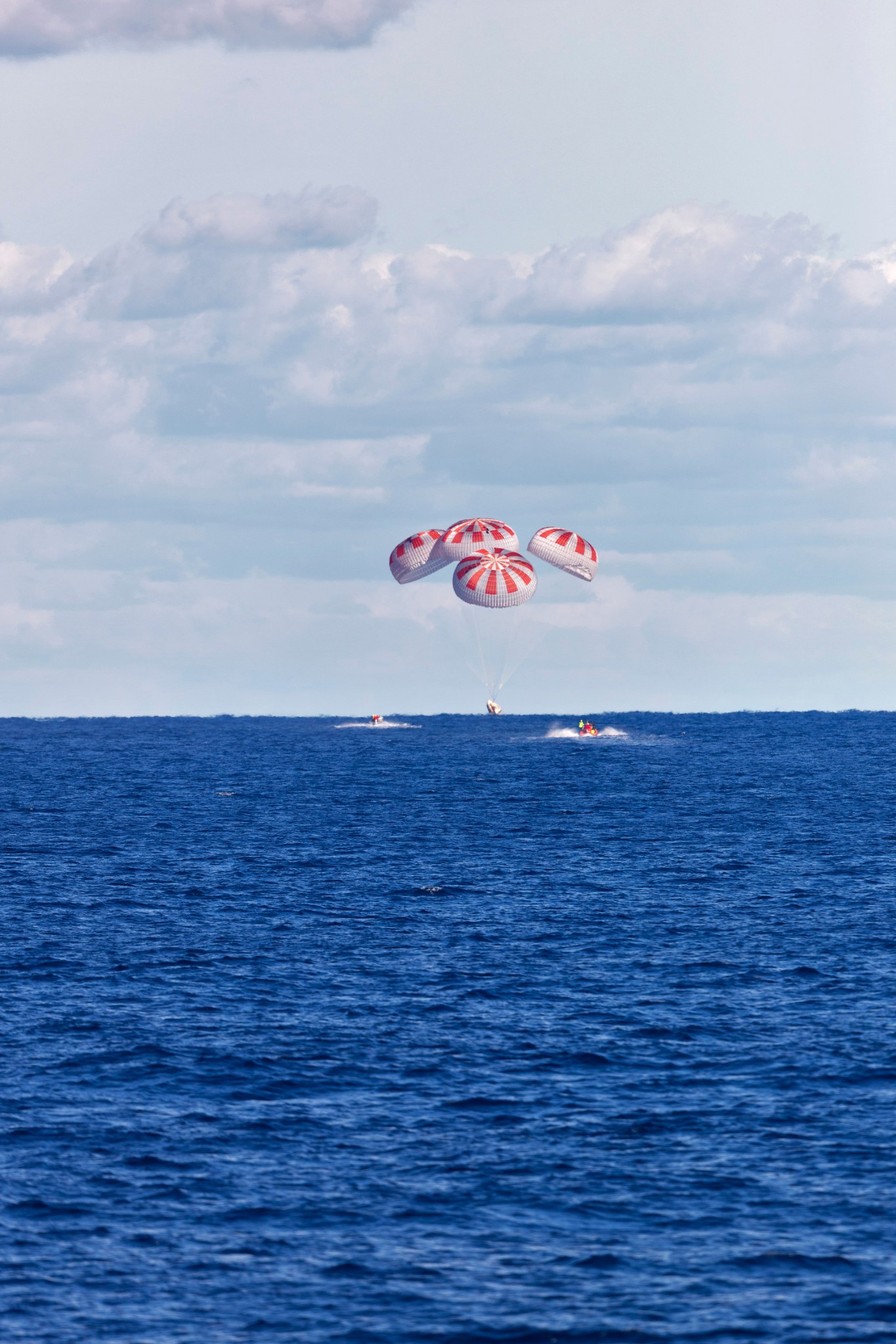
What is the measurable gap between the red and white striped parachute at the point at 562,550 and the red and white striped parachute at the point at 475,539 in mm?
3384

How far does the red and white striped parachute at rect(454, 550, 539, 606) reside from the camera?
410 ft

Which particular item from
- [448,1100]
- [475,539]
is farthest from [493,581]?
[448,1100]

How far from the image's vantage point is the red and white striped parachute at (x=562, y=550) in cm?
12688

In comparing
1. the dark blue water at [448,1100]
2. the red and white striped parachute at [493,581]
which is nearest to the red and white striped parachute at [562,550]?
the red and white striped parachute at [493,581]

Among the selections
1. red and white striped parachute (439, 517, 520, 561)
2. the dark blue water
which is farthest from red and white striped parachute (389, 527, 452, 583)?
the dark blue water

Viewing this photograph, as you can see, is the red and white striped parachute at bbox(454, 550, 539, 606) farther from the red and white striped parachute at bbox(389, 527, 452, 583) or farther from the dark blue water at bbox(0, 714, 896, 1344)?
the dark blue water at bbox(0, 714, 896, 1344)

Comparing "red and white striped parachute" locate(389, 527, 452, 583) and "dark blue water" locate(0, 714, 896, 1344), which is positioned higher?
"red and white striped parachute" locate(389, 527, 452, 583)

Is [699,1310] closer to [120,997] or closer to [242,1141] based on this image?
[242,1141]

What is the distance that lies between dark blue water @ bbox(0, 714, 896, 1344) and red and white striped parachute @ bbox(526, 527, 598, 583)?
149 ft

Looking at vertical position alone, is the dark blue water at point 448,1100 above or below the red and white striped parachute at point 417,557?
below

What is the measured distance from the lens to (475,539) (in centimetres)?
12925

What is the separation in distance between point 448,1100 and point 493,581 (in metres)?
86.6

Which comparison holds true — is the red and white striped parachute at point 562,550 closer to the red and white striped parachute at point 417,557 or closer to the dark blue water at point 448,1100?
the red and white striped parachute at point 417,557

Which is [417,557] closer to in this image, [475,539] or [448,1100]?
[475,539]
